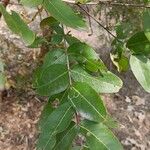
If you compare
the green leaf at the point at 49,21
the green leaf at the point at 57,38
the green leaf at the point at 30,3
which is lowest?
the green leaf at the point at 57,38

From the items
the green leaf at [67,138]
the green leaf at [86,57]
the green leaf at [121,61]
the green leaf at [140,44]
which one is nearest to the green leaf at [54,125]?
the green leaf at [67,138]

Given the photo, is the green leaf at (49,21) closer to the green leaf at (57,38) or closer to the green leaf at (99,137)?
the green leaf at (57,38)

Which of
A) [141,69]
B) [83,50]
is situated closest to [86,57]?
[83,50]

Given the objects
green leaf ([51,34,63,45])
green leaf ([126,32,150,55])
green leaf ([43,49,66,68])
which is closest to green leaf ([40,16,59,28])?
green leaf ([51,34,63,45])

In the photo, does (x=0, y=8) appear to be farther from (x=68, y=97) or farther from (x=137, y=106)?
(x=137, y=106)

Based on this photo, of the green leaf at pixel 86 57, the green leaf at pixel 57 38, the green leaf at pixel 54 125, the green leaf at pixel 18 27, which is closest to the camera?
the green leaf at pixel 18 27

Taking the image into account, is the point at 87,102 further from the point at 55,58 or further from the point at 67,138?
the point at 55,58

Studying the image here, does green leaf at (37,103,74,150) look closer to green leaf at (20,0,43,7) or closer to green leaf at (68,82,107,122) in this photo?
green leaf at (68,82,107,122)
